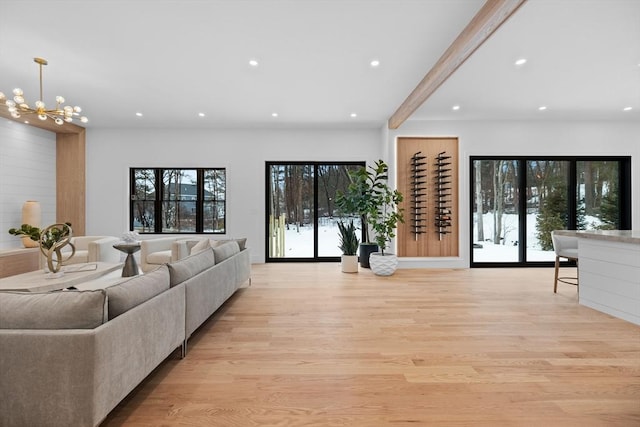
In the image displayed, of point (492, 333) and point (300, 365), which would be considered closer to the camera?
point (300, 365)

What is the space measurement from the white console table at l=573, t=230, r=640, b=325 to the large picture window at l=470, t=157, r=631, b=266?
9.28ft

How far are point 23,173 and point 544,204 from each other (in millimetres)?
9721

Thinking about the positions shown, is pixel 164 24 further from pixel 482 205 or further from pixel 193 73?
pixel 482 205

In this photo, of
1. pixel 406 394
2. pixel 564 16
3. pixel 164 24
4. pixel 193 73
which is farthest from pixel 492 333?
pixel 193 73

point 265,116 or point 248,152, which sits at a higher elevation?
point 265,116

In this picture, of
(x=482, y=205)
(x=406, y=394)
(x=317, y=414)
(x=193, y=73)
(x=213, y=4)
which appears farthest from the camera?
(x=482, y=205)

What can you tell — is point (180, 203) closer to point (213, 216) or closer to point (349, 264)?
point (213, 216)

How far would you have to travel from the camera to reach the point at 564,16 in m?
2.71

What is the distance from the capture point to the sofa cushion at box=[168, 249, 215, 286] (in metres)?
2.42

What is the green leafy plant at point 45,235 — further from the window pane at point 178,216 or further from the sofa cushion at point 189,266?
the window pane at point 178,216

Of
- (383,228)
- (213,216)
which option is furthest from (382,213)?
(213,216)

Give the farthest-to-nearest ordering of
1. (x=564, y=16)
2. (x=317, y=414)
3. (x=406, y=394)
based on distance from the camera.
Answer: (x=564, y=16) → (x=406, y=394) → (x=317, y=414)

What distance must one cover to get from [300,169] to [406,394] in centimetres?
505

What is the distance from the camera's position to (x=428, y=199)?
5871 millimetres
